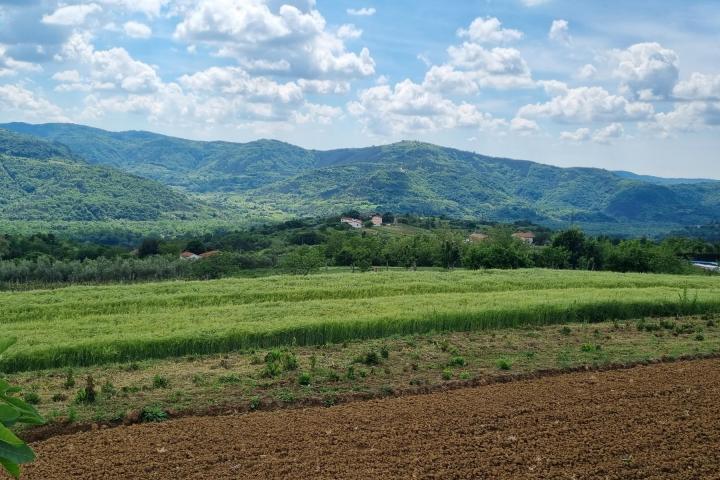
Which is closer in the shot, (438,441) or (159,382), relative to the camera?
(438,441)

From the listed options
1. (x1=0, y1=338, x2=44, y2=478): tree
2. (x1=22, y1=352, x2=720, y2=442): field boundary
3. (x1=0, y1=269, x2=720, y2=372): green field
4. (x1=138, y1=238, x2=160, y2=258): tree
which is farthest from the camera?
(x1=138, y1=238, x2=160, y2=258): tree

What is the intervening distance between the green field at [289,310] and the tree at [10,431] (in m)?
21.4

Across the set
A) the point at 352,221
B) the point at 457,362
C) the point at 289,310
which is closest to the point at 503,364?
the point at 457,362

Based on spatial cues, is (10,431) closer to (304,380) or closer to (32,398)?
(32,398)

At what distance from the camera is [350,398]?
17.6m

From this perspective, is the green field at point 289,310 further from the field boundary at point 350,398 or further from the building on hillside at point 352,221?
the building on hillside at point 352,221

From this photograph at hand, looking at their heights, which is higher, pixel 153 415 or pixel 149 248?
pixel 153 415

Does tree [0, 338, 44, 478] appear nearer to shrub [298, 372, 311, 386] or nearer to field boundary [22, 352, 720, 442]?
field boundary [22, 352, 720, 442]

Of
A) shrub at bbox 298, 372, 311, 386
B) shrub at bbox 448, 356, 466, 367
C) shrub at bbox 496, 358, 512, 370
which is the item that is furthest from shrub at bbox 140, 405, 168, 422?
shrub at bbox 496, 358, 512, 370

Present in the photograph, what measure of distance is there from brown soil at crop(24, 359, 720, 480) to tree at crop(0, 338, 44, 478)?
9.77m

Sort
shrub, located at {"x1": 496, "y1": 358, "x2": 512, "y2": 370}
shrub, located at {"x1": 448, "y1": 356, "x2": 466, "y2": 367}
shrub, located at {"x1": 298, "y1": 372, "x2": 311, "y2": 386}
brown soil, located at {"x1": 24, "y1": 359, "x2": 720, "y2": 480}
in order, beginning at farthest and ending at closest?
shrub, located at {"x1": 448, "y1": 356, "x2": 466, "y2": 367} < shrub, located at {"x1": 496, "y1": 358, "x2": 512, "y2": 370} < shrub, located at {"x1": 298, "y1": 372, "x2": 311, "y2": 386} < brown soil, located at {"x1": 24, "y1": 359, "x2": 720, "y2": 480}

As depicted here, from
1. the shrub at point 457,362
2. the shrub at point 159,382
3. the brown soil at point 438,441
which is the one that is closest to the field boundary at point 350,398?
the brown soil at point 438,441

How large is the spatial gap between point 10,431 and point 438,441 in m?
12.0

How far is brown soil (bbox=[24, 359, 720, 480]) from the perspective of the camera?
12.3m
